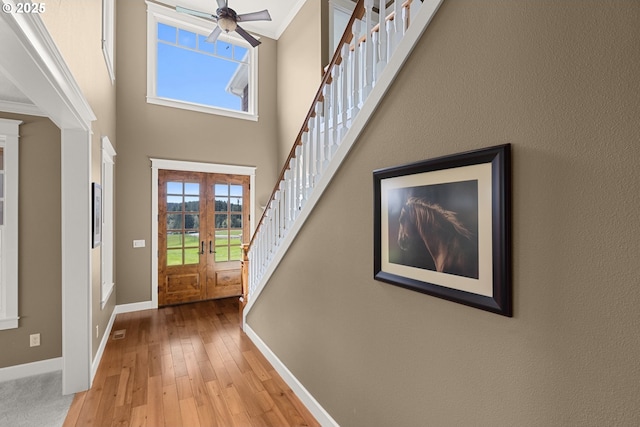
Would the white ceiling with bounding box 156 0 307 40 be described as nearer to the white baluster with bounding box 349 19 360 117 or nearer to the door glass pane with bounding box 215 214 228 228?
the door glass pane with bounding box 215 214 228 228

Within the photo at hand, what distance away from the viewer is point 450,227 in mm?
1264

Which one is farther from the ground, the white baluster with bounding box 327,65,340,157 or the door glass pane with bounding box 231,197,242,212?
the white baluster with bounding box 327,65,340,157

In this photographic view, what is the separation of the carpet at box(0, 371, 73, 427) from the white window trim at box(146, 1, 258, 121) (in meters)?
3.73

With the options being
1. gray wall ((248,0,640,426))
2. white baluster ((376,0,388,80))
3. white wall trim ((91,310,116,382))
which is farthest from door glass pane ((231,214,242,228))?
white baluster ((376,0,388,80))

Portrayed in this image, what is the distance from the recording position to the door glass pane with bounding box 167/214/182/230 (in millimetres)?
4863

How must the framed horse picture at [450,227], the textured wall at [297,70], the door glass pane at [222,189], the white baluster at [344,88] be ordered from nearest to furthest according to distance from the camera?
the framed horse picture at [450,227] < the white baluster at [344,88] < the textured wall at [297,70] < the door glass pane at [222,189]

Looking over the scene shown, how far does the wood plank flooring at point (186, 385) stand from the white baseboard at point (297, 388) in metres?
0.04

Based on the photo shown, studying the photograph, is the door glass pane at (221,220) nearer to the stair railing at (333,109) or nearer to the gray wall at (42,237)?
the stair railing at (333,109)

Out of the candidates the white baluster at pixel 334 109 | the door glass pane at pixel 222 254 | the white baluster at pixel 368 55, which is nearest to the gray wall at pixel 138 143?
the door glass pane at pixel 222 254

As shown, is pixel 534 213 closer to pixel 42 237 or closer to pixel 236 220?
pixel 42 237

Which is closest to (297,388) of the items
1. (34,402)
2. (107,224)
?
(34,402)

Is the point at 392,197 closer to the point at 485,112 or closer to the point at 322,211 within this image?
the point at 485,112

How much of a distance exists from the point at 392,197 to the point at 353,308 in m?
0.76

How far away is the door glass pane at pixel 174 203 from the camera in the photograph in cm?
486
